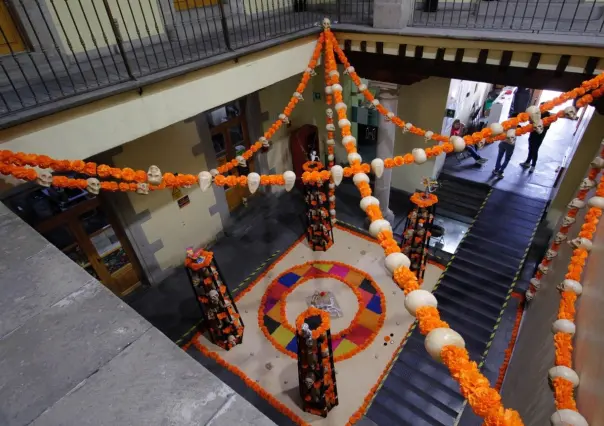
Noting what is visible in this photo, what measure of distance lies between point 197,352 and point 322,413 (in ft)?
7.22

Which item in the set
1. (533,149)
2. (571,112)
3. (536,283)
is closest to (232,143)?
(571,112)

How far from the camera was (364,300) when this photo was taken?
20.8 ft

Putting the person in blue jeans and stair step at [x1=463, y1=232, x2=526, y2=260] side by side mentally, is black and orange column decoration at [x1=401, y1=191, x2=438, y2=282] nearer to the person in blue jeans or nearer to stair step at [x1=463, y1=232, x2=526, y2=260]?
stair step at [x1=463, y1=232, x2=526, y2=260]

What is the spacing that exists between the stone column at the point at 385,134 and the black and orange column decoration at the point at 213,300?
3.81 m

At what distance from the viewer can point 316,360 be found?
4379 mm

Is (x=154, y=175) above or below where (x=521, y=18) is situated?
below

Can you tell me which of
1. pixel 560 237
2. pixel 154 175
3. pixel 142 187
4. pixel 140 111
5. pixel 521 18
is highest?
pixel 521 18

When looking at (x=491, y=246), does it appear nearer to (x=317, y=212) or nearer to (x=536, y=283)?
(x=536, y=283)

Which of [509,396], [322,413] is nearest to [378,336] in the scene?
[322,413]

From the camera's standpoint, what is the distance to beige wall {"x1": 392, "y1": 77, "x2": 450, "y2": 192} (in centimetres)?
720

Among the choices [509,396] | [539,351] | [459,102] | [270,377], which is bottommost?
[270,377]

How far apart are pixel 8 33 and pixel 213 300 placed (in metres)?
4.23

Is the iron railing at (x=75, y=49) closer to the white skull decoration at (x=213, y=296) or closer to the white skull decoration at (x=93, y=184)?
→ the white skull decoration at (x=93, y=184)

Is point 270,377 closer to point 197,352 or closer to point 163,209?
point 197,352
